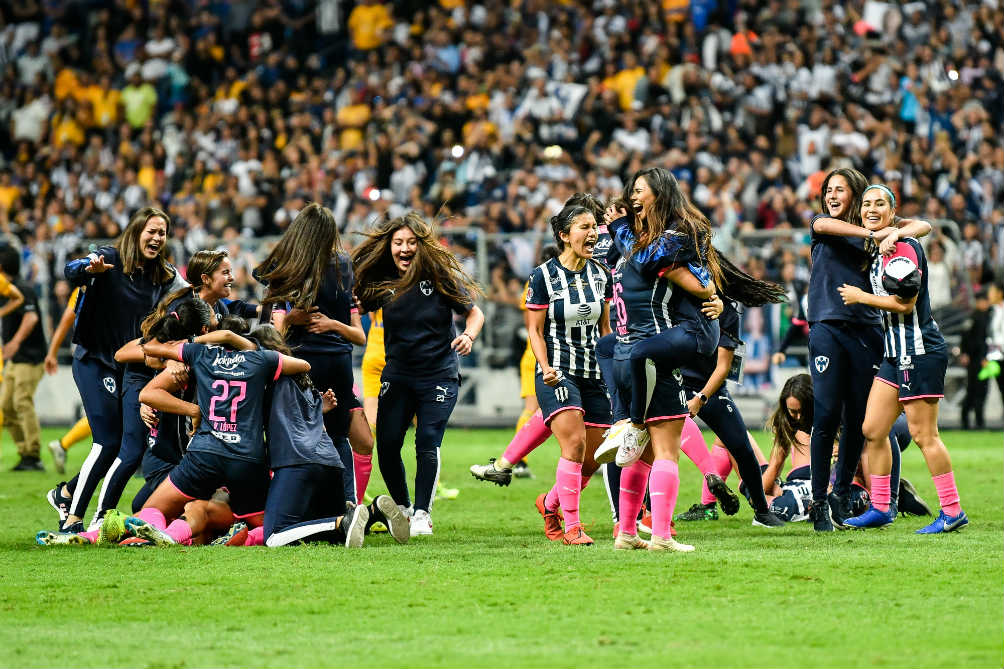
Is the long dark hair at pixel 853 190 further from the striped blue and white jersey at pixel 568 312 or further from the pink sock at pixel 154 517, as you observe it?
the pink sock at pixel 154 517

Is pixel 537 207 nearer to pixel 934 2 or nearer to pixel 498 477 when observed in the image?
pixel 934 2

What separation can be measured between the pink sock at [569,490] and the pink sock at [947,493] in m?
2.29

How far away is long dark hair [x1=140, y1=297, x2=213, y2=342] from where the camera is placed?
906cm

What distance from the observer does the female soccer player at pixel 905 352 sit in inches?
349

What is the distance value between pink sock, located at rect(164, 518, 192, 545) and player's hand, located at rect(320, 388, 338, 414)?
3.75 feet

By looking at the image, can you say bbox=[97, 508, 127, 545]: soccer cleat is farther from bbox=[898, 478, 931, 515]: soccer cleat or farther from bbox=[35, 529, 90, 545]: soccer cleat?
bbox=[898, 478, 931, 515]: soccer cleat

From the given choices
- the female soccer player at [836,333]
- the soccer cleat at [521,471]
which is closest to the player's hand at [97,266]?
the female soccer player at [836,333]

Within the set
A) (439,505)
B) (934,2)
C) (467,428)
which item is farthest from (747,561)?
(934,2)

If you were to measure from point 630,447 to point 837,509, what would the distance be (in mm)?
2336

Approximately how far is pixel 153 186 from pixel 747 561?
21.6m

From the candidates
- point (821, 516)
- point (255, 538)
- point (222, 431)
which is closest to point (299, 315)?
point (222, 431)

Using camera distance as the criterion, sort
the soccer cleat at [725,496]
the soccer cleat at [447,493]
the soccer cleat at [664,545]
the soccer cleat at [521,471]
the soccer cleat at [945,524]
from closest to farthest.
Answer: the soccer cleat at [664,545]
the soccer cleat at [945,524]
the soccer cleat at [725,496]
the soccer cleat at [447,493]
the soccer cleat at [521,471]

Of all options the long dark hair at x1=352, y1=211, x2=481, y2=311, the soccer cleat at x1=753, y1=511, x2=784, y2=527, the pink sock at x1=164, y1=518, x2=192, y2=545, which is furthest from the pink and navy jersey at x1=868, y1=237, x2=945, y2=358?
the pink sock at x1=164, y1=518, x2=192, y2=545

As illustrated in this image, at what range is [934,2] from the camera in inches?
965
